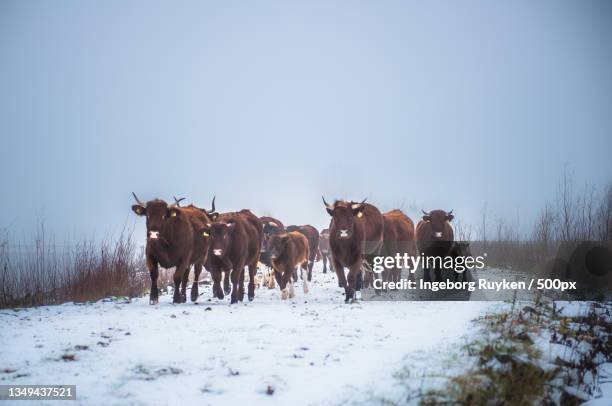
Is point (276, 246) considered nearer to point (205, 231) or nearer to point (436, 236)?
point (205, 231)

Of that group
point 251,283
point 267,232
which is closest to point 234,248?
point 251,283

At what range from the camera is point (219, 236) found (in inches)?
396

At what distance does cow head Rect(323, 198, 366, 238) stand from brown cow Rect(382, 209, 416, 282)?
3.29m

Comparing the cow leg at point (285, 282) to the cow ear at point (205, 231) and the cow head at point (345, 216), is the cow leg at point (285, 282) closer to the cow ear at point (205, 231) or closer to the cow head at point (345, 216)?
the cow head at point (345, 216)

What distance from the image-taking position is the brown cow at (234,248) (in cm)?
1006

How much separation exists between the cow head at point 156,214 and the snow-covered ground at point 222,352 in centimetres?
193

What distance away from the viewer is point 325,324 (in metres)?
6.54

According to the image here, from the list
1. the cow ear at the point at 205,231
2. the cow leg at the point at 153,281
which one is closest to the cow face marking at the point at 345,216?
the cow ear at the point at 205,231

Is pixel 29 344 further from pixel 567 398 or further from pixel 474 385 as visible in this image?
pixel 567 398

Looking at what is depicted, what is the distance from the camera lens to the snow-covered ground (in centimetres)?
395

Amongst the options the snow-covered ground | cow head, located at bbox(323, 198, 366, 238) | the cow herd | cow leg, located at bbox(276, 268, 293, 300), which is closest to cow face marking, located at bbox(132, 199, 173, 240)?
the cow herd

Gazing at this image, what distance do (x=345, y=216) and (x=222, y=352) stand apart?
579 cm

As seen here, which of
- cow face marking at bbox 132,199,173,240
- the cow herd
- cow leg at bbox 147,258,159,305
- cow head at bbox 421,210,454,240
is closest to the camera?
cow face marking at bbox 132,199,173,240

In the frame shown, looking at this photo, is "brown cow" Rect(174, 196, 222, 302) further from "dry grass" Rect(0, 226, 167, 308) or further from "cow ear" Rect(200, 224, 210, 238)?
"dry grass" Rect(0, 226, 167, 308)
